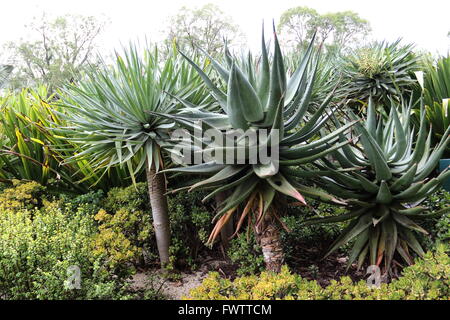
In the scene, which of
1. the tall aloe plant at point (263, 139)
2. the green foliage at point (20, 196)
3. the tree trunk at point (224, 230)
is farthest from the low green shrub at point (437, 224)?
the green foliage at point (20, 196)

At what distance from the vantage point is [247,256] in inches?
141

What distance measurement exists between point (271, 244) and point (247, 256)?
0.79 meters

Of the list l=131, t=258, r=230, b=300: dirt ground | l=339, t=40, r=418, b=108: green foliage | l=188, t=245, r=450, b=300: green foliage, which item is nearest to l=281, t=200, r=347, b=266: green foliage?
l=131, t=258, r=230, b=300: dirt ground

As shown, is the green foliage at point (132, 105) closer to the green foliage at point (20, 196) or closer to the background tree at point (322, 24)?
the green foliage at point (20, 196)

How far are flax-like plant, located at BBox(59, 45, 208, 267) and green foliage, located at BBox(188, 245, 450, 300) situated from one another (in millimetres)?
1350

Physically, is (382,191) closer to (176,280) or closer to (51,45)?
(176,280)

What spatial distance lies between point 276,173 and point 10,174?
4.32m

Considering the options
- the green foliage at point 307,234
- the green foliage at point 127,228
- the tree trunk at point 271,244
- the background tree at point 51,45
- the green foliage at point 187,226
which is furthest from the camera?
the background tree at point 51,45

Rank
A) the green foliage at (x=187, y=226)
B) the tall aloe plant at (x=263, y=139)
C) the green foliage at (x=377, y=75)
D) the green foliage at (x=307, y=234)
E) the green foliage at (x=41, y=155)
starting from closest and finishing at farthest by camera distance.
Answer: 1. the tall aloe plant at (x=263, y=139)
2. the green foliage at (x=307, y=234)
3. the green foliage at (x=187, y=226)
4. the green foliage at (x=41, y=155)
5. the green foliage at (x=377, y=75)

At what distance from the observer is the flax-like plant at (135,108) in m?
3.40

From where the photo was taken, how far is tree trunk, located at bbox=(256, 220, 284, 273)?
9.25 feet

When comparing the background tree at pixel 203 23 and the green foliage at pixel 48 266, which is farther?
the background tree at pixel 203 23
